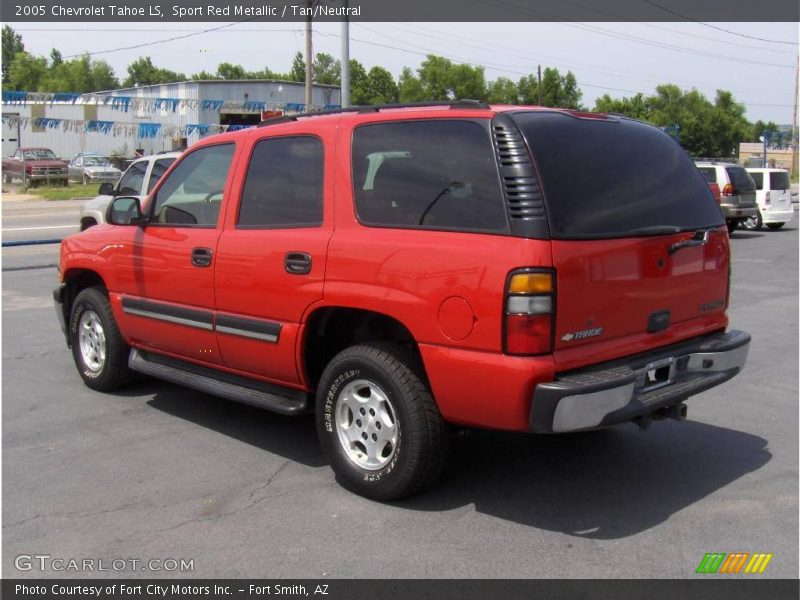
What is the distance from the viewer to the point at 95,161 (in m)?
42.2

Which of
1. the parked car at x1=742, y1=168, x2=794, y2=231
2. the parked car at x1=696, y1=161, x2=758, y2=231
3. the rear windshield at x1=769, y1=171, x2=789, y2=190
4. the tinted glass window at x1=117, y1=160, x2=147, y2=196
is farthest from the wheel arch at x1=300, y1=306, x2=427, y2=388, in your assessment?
the rear windshield at x1=769, y1=171, x2=789, y2=190

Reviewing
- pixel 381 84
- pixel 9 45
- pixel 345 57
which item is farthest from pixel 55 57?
pixel 345 57

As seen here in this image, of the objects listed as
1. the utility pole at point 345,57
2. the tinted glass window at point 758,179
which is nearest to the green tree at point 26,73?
the utility pole at point 345,57

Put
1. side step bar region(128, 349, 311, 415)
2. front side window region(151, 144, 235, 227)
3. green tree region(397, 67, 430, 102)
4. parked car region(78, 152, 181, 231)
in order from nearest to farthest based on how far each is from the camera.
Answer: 1. side step bar region(128, 349, 311, 415)
2. front side window region(151, 144, 235, 227)
3. parked car region(78, 152, 181, 231)
4. green tree region(397, 67, 430, 102)

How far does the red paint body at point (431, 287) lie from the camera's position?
153 inches

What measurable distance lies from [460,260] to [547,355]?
0.60 metres

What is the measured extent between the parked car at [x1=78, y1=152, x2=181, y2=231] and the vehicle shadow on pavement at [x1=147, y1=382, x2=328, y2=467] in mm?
6247

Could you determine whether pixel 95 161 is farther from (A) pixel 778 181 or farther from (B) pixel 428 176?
(B) pixel 428 176

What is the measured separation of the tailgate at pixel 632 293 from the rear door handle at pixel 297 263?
1.47 metres

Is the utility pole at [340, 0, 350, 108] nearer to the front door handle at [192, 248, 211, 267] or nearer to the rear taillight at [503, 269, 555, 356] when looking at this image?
the front door handle at [192, 248, 211, 267]

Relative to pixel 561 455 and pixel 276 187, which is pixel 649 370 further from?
pixel 276 187

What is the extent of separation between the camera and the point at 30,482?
4.77m

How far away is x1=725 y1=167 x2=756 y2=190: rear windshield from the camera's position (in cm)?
2091
